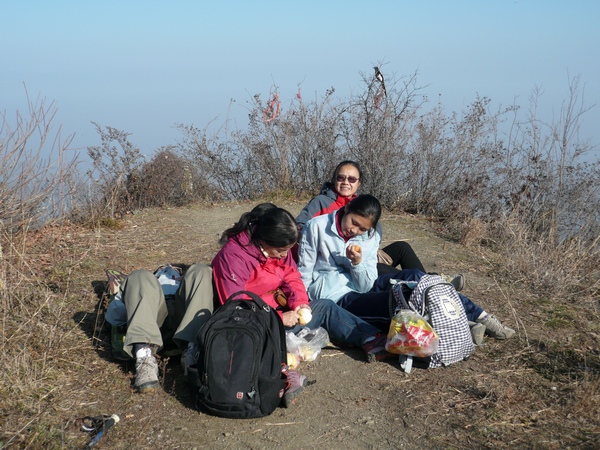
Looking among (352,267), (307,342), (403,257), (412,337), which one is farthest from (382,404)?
(403,257)

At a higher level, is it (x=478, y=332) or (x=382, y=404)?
(x=478, y=332)

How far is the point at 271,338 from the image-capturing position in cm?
376

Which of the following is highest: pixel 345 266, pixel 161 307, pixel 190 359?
pixel 345 266

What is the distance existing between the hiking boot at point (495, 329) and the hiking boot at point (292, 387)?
1.52 metres

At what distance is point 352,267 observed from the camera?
4.81 m

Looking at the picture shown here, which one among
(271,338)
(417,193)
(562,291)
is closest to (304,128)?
(417,193)

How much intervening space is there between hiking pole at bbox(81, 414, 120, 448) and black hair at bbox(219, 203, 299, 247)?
1.38 meters

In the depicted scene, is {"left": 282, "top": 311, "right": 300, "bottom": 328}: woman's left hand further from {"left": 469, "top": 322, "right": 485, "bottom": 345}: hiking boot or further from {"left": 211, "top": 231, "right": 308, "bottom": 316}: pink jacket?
{"left": 469, "top": 322, "right": 485, "bottom": 345}: hiking boot

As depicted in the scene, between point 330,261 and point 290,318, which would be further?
point 330,261

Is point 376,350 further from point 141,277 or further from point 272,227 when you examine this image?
point 141,277

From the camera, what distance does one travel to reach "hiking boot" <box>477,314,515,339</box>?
4723 mm

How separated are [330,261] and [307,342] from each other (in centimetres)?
71

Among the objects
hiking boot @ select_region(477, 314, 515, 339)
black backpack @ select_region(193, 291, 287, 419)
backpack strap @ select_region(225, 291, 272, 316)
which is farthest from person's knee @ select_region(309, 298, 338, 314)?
hiking boot @ select_region(477, 314, 515, 339)

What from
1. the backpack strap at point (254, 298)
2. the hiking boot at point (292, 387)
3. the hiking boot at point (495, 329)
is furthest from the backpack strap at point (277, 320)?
the hiking boot at point (495, 329)
